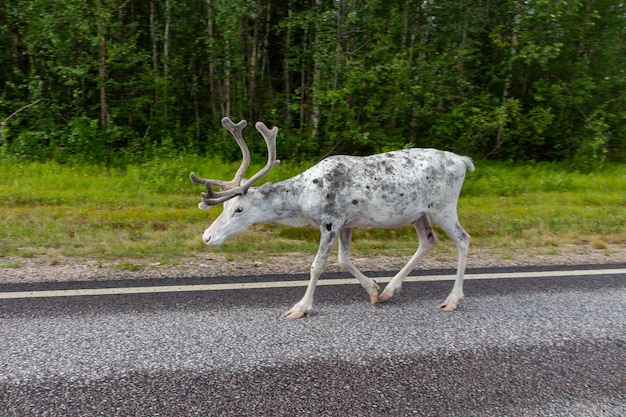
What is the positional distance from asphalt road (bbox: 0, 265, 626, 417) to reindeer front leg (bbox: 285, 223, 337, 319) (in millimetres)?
151

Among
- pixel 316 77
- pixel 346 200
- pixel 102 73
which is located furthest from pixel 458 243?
pixel 102 73

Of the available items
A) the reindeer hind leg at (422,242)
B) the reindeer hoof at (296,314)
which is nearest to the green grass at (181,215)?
the reindeer hind leg at (422,242)

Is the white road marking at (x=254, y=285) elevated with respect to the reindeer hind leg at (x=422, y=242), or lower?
lower

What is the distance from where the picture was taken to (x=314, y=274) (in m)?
4.82

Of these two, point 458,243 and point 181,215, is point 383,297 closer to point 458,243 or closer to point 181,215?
point 458,243

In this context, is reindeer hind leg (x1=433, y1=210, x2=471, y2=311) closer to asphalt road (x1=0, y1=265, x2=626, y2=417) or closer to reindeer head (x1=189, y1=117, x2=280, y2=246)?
asphalt road (x1=0, y1=265, x2=626, y2=417)

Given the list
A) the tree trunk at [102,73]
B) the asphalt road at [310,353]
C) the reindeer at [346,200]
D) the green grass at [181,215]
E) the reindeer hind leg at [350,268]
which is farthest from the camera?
the tree trunk at [102,73]

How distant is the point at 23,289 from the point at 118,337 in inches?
70.2

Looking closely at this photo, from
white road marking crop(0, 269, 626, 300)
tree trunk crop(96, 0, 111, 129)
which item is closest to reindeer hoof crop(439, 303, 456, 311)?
white road marking crop(0, 269, 626, 300)

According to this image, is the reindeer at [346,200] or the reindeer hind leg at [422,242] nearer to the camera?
the reindeer at [346,200]

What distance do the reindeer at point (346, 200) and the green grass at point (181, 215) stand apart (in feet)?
6.59

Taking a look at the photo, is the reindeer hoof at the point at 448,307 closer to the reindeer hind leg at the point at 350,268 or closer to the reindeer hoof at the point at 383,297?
the reindeer hoof at the point at 383,297

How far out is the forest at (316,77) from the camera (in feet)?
43.3

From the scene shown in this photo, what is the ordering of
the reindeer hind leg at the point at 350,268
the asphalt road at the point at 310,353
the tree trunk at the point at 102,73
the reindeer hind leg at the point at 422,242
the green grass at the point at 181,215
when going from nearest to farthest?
1. the asphalt road at the point at 310,353
2. the reindeer hind leg at the point at 350,268
3. the reindeer hind leg at the point at 422,242
4. the green grass at the point at 181,215
5. the tree trunk at the point at 102,73
